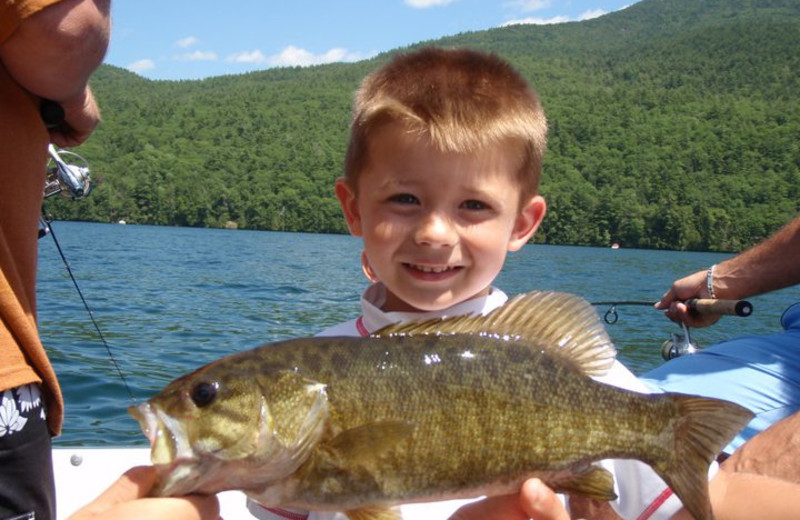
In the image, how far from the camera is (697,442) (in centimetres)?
183

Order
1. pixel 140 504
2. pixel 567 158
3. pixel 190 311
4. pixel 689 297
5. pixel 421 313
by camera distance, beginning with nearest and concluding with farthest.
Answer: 1. pixel 140 504
2. pixel 421 313
3. pixel 689 297
4. pixel 190 311
5. pixel 567 158

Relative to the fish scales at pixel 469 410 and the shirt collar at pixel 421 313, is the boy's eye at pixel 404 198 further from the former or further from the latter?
the fish scales at pixel 469 410

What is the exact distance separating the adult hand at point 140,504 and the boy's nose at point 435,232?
1.06 m

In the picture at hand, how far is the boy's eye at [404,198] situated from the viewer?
8.04 ft

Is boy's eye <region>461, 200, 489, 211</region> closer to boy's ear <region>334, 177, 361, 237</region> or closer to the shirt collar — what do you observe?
the shirt collar

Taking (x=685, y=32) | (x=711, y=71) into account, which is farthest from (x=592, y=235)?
(x=685, y=32)

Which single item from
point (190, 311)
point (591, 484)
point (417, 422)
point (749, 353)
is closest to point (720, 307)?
point (749, 353)

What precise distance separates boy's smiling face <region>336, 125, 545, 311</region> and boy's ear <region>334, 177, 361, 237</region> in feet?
0.51

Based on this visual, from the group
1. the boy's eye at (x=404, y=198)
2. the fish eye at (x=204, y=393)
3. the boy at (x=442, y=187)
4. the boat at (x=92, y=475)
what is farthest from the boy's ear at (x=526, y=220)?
the boat at (x=92, y=475)

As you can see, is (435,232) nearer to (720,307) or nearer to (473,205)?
Answer: (473,205)

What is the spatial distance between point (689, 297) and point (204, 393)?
3.89 metres

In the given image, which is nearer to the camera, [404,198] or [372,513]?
[372,513]

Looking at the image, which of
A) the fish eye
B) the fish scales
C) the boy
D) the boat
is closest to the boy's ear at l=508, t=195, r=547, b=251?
the boy

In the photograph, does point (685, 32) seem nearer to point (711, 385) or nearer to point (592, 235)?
point (592, 235)
